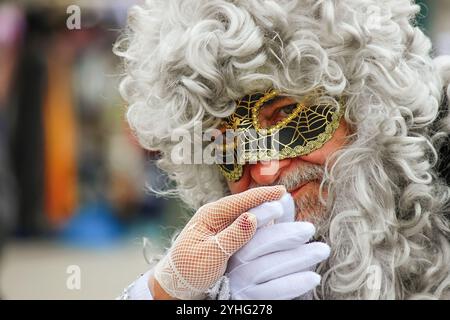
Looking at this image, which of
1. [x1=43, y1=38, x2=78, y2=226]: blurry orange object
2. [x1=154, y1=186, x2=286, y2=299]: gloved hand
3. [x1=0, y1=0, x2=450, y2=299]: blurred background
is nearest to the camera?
[x1=154, y1=186, x2=286, y2=299]: gloved hand

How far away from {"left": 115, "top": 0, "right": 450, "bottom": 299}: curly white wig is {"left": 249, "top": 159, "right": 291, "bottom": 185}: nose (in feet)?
0.42

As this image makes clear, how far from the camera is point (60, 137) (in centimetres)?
740

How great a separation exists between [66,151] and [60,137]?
0.12 meters

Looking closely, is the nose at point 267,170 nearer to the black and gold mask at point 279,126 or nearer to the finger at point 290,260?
the black and gold mask at point 279,126

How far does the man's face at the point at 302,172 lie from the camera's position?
7.79 ft

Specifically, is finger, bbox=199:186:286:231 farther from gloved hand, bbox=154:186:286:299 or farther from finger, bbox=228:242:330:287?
finger, bbox=228:242:330:287

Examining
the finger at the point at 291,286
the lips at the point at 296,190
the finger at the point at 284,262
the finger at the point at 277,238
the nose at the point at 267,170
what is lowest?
the finger at the point at 291,286

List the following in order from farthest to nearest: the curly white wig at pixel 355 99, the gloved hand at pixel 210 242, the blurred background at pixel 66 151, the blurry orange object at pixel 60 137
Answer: the blurry orange object at pixel 60 137 → the blurred background at pixel 66 151 → the curly white wig at pixel 355 99 → the gloved hand at pixel 210 242

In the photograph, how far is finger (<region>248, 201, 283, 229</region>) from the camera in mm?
2143

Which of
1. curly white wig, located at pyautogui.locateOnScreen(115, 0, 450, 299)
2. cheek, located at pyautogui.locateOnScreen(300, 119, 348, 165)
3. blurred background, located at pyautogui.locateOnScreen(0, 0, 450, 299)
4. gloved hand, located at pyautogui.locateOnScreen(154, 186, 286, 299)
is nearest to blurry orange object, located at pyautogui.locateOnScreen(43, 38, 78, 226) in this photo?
blurred background, located at pyautogui.locateOnScreen(0, 0, 450, 299)

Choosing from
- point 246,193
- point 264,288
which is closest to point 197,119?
point 246,193

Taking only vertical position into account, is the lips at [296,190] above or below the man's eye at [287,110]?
below

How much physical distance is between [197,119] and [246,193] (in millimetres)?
311

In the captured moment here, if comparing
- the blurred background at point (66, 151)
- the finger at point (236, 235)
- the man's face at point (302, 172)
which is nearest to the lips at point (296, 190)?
the man's face at point (302, 172)
